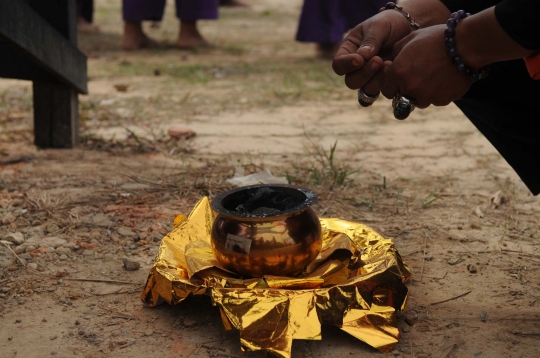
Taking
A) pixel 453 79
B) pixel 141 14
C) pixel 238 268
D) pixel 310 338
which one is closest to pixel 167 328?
pixel 238 268

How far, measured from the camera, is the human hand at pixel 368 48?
1807 mm

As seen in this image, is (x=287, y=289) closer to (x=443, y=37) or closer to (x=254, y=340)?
(x=254, y=340)

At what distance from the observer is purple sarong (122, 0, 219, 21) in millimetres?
6242

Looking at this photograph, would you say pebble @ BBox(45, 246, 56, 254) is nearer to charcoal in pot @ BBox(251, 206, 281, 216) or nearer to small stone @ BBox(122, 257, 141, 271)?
small stone @ BBox(122, 257, 141, 271)

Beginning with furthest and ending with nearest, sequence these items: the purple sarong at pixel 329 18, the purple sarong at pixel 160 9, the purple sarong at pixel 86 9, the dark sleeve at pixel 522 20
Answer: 1. the purple sarong at pixel 86 9
2. the purple sarong at pixel 160 9
3. the purple sarong at pixel 329 18
4. the dark sleeve at pixel 522 20

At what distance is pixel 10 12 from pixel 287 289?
1682mm

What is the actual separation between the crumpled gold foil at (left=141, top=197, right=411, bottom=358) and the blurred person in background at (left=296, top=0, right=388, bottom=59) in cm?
422

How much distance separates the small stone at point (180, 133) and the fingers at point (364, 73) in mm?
1917

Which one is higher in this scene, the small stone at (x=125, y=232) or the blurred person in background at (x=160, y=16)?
the small stone at (x=125, y=232)

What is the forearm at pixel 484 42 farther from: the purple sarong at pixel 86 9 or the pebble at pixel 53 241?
the purple sarong at pixel 86 9

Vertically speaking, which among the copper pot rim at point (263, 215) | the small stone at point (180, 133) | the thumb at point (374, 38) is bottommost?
the small stone at point (180, 133)

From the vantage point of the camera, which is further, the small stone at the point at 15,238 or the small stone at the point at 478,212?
the small stone at the point at 478,212

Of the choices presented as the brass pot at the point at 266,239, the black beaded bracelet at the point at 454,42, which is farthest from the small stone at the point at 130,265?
the black beaded bracelet at the point at 454,42

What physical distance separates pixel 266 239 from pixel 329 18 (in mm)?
4535
